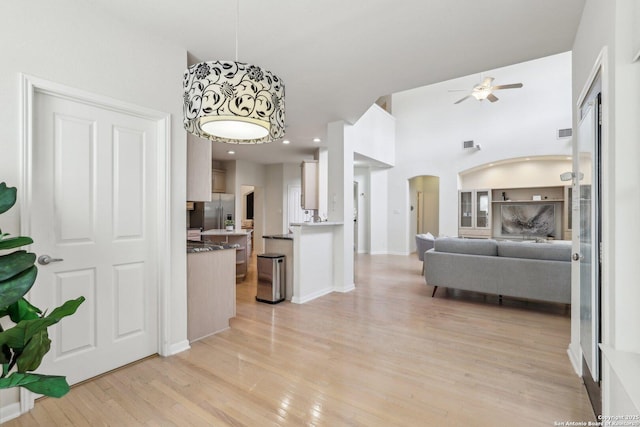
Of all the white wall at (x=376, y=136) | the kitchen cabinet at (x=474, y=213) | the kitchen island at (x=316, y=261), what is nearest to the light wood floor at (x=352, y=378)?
the kitchen island at (x=316, y=261)

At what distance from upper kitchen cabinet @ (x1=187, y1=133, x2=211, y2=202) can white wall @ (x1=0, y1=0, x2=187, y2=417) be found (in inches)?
9.9

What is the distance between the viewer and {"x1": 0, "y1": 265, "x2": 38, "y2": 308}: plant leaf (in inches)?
52.1

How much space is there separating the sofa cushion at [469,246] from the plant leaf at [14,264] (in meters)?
4.42

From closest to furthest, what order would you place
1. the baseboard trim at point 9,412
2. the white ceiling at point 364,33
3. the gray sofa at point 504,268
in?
1. the baseboard trim at point 9,412
2. the white ceiling at point 364,33
3. the gray sofa at point 504,268

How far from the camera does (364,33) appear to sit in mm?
2625

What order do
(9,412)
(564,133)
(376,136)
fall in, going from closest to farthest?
(9,412) < (564,133) < (376,136)

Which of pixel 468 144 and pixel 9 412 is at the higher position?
pixel 468 144

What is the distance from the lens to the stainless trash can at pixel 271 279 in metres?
4.30

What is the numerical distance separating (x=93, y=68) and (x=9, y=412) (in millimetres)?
2259

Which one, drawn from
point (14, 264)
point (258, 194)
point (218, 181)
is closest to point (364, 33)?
point (14, 264)

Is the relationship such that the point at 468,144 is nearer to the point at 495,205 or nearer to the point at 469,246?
the point at 495,205

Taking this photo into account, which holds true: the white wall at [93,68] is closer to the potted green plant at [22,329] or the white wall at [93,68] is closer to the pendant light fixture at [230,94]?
the potted green plant at [22,329]

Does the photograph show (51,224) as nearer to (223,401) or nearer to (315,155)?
(223,401)

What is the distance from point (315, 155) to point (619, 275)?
6.14 meters
